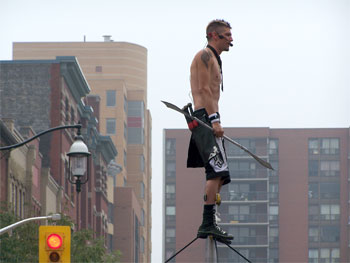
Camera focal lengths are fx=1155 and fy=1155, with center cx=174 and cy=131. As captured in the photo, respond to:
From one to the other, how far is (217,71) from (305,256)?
564ft

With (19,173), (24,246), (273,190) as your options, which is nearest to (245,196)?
(273,190)

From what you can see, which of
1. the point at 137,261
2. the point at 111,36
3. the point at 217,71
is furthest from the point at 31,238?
the point at 111,36

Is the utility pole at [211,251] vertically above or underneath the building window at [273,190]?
above

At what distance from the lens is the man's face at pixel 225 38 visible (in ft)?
49.4

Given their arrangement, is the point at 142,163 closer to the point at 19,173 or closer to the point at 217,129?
the point at 19,173

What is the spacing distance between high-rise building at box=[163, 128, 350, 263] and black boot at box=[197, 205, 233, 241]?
169870mm

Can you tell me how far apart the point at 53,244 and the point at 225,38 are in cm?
842

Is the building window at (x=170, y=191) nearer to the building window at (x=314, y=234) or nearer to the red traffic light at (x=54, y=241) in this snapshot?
the building window at (x=314, y=234)

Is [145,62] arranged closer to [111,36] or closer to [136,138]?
[111,36]

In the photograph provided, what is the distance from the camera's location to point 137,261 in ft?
467

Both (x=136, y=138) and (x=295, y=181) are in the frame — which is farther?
(x=295, y=181)

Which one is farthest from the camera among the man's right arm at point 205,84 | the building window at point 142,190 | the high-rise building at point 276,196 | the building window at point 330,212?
the building window at point 330,212

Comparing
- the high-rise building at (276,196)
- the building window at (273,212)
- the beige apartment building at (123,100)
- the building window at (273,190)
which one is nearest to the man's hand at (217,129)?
the beige apartment building at (123,100)

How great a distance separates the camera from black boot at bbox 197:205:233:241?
14.7 metres
